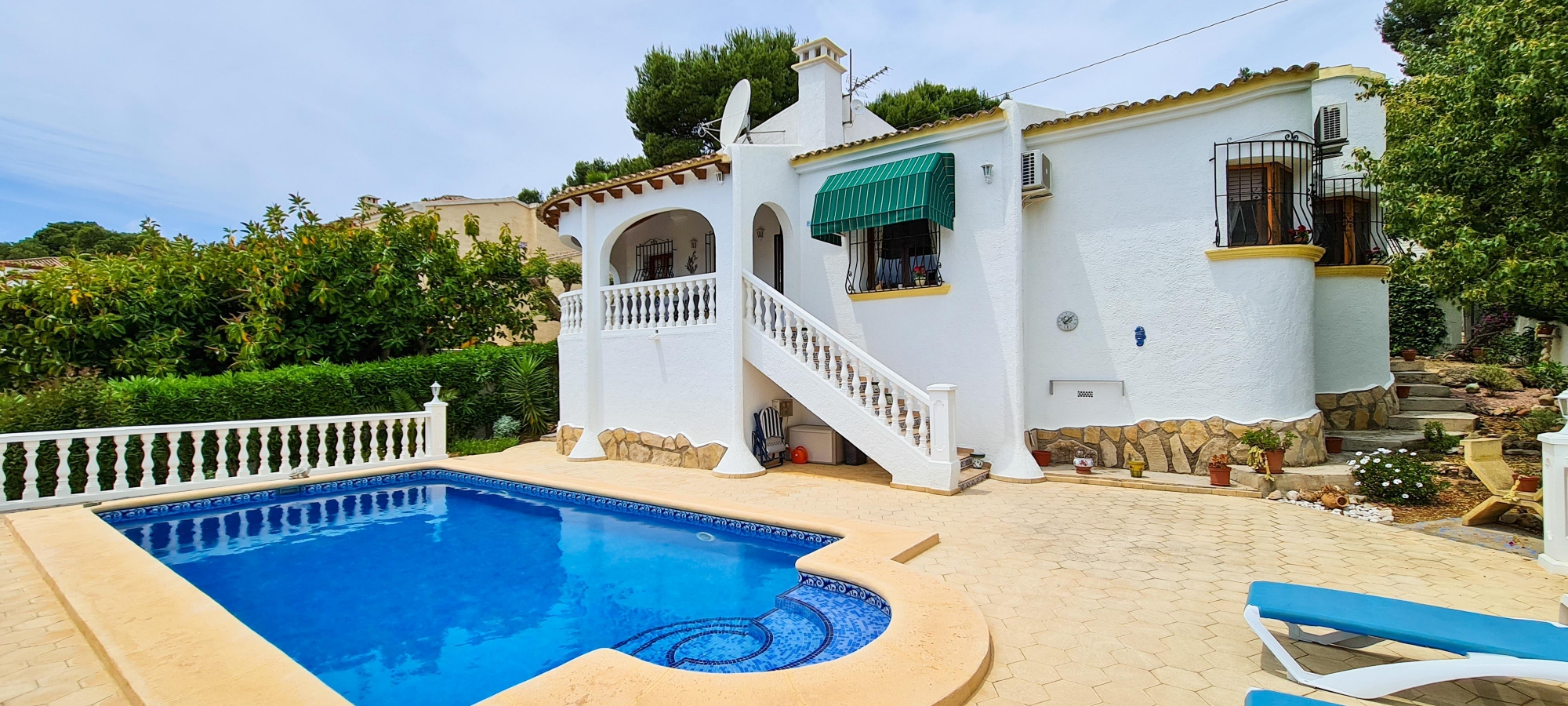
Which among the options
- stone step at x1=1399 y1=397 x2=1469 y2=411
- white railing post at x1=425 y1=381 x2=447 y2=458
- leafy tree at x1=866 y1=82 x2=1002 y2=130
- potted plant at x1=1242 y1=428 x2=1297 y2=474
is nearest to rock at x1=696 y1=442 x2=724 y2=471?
white railing post at x1=425 y1=381 x2=447 y2=458

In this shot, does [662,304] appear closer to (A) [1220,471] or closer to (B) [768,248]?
(B) [768,248]

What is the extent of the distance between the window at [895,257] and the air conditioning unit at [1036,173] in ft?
5.32

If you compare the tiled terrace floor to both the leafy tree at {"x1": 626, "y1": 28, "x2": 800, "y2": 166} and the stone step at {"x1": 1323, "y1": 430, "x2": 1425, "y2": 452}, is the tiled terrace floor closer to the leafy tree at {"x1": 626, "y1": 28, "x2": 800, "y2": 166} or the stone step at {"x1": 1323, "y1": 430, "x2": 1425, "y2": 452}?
the stone step at {"x1": 1323, "y1": 430, "x2": 1425, "y2": 452}

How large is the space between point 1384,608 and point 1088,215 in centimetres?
813

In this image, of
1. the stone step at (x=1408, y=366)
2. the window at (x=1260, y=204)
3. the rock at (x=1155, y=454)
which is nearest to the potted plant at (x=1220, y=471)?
the rock at (x=1155, y=454)

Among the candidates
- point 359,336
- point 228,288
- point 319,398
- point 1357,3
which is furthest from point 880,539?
point 228,288

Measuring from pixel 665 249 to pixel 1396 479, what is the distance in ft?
47.5

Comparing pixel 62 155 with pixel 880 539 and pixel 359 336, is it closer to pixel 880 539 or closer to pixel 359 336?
pixel 359 336

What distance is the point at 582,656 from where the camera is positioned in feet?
14.2

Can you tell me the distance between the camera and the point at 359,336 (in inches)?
615

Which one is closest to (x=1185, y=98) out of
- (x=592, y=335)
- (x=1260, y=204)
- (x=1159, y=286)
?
(x=1260, y=204)

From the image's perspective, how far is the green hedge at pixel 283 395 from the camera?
1012 centimetres

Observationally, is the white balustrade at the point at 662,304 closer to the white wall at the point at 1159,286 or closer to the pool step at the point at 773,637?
the white wall at the point at 1159,286

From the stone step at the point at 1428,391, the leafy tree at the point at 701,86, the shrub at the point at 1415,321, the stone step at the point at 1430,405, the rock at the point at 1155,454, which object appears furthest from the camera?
the leafy tree at the point at 701,86
